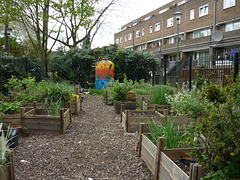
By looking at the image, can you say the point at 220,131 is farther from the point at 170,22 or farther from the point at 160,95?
the point at 170,22

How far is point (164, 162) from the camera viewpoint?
8.13ft

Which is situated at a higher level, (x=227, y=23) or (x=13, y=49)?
(x=227, y=23)

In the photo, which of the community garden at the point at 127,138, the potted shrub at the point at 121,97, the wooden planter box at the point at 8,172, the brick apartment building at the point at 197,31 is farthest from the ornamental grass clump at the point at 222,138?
the brick apartment building at the point at 197,31

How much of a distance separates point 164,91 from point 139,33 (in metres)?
37.1

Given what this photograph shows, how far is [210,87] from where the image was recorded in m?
2.35

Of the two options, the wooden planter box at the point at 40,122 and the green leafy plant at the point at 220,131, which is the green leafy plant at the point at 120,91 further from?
the green leafy plant at the point at 220,131

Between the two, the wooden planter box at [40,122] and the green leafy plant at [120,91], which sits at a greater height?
the green leafy plant at [120,91]

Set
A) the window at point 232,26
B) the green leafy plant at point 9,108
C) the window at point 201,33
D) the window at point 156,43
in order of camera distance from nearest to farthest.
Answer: the green leafy plant at point 9,108
the window at point 232,26
the window at point 201,33
the window at point 156,43

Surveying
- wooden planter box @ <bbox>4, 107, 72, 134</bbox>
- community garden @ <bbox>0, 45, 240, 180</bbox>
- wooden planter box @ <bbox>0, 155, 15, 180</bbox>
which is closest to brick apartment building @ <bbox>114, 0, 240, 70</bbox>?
community garden @ <bbox>0, 45, 240, 180</bbox>

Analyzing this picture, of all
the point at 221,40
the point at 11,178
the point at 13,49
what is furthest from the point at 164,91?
the point at 13,49

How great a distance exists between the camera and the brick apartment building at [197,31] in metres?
21.6

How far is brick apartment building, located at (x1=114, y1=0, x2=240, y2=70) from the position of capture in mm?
21641

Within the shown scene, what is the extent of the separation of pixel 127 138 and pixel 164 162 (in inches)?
78.5

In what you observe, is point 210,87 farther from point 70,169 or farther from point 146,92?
point 146,92
